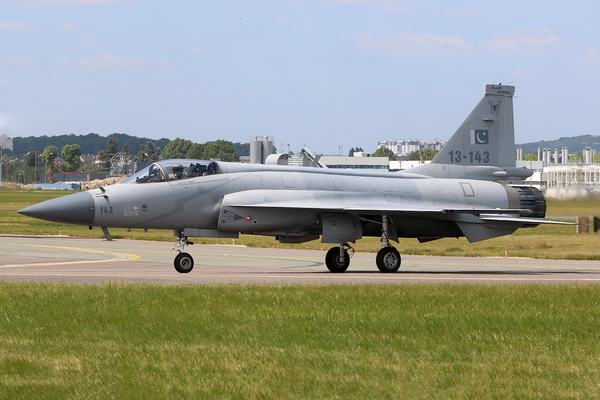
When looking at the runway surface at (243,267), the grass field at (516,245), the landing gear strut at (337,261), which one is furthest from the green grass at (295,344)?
the grass field at (516,245)

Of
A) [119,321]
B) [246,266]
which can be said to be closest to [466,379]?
[119,321]

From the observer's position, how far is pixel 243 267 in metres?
23.1

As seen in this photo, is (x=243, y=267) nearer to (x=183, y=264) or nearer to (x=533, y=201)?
(x=183, y=264)

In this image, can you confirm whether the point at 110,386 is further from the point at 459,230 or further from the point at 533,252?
the point at 533,252

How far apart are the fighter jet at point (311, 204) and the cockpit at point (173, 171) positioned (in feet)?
0.09

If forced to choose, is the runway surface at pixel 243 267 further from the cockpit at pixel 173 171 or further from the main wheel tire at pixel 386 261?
the cockpit at pixel 173 171

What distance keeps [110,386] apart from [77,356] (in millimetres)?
1383

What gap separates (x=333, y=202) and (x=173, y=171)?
15.1 ft

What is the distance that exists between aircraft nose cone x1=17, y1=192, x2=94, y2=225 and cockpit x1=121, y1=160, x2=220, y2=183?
138 centimetres

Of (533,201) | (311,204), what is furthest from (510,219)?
(311,204)

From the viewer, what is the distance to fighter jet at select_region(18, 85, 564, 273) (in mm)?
19047

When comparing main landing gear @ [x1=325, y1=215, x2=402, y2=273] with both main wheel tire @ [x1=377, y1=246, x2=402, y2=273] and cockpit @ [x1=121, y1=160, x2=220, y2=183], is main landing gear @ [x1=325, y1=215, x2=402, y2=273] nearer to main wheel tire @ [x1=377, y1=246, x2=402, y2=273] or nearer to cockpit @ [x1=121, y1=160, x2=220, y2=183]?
main wheel tire @ [x1=377, y1=246, x2=402, y2=273]

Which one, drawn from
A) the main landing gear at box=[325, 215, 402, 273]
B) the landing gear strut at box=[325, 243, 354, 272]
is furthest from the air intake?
the landing gear strut at box=[325, 243, 354, 272]

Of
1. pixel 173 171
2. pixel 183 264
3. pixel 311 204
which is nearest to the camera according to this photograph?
pixel 183 264
